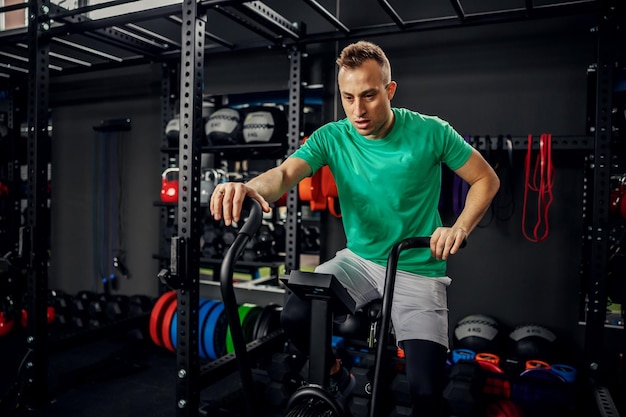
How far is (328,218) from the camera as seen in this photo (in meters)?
3.74

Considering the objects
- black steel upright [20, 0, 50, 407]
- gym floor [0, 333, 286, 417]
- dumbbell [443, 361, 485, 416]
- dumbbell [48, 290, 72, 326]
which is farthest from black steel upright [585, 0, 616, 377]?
dumbbell [48, 290, 72, 326]

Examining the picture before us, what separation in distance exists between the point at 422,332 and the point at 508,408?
112 centimetres

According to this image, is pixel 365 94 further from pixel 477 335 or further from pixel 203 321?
pixel 203 321

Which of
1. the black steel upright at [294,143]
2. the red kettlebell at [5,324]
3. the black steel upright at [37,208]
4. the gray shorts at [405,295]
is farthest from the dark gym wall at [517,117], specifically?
the red kettlebell at [5,324]

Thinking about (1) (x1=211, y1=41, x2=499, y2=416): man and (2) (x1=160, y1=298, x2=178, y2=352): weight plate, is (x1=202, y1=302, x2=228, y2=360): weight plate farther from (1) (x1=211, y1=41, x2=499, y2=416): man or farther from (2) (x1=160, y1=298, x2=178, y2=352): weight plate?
(1) (x1=211, y1=41, x2=499, y2=416): man

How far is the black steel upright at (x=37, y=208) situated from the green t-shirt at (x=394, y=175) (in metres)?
A: 1.74

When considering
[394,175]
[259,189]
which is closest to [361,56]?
[394,175]

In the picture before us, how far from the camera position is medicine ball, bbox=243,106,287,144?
11.1ft

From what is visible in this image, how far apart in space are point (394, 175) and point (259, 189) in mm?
607

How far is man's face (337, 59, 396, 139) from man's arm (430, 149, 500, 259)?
41 cm

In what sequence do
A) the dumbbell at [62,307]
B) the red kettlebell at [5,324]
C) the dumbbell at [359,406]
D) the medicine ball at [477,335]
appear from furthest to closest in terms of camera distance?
1. the dumbbell at [62,307]
2. the red kettlebell at [5,324]
3. the medicine ball at [477,335]
4. the dumbbell at [359,406]

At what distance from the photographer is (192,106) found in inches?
87.4

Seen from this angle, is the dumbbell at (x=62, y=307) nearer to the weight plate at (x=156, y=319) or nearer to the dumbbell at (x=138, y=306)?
the dumbbell at (x=138, y=306)

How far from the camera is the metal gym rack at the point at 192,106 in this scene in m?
2.24
